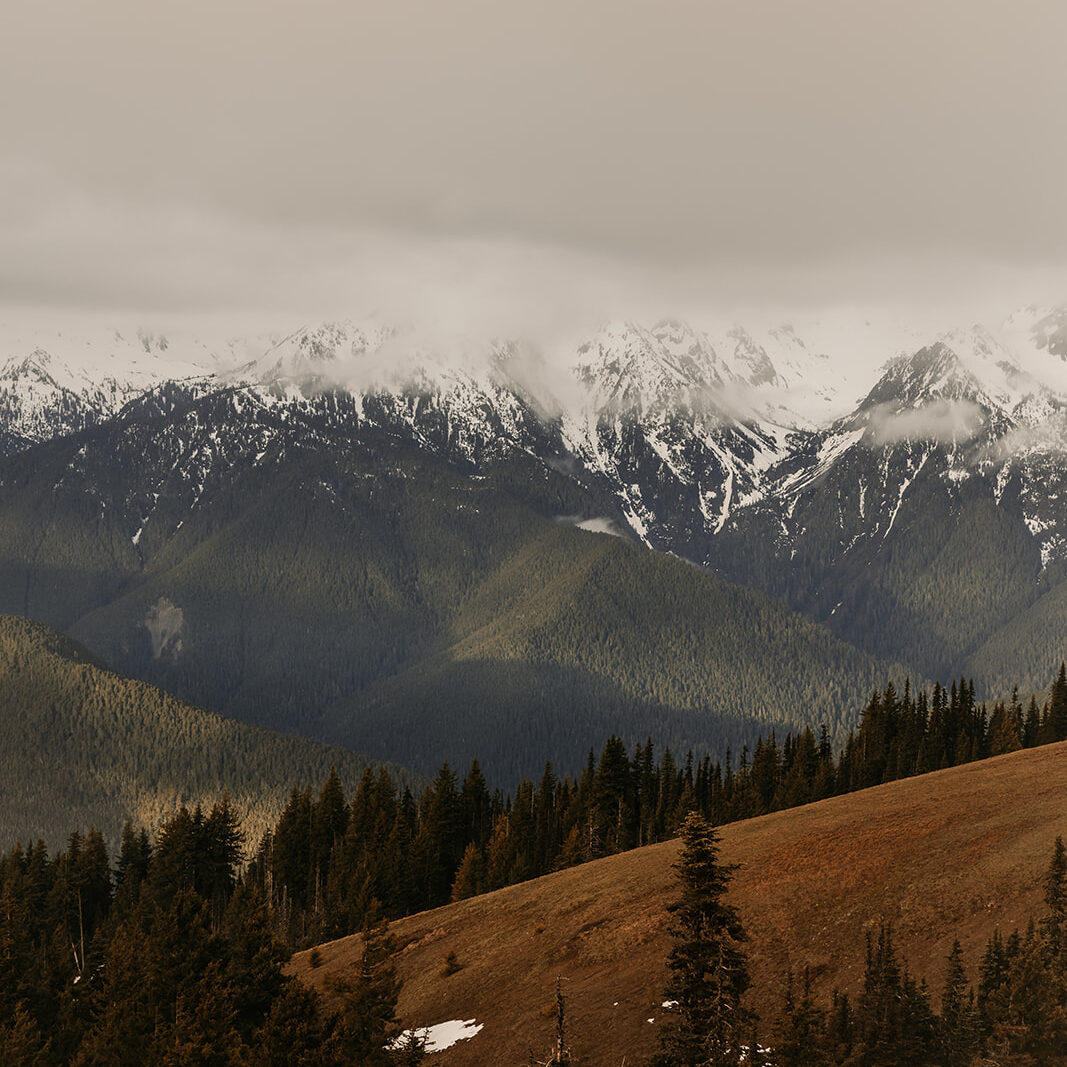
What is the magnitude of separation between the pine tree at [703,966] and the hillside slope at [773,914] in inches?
442

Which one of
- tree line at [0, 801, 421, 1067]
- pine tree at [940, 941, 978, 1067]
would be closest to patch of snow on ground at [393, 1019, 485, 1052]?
tree line at [0, 801, 421, 1067]

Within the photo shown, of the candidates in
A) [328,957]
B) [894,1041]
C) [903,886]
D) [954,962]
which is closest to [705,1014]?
[894,1041]

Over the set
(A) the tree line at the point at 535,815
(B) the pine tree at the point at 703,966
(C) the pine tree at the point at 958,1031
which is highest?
(A) the tree line at the point at 535,815

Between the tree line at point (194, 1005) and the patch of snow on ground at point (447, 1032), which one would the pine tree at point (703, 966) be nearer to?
the tree line at point (194, 1005)

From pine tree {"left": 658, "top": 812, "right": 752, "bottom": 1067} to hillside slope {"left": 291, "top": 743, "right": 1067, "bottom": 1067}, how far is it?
1123cm

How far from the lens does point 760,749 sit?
538ft

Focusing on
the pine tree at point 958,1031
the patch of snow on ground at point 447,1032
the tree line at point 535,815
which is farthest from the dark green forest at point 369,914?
the patch of snow on ground at point 447,1032

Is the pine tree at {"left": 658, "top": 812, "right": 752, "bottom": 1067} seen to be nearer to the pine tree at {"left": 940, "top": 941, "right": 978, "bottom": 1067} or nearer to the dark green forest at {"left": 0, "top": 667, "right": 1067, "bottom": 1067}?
the dark green forest at {"left": 0, "top": 667, "right": 1067, "bottom": 1067}

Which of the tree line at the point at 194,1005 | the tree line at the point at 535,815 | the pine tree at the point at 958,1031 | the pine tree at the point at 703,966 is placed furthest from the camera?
the tree line at the point at 535,815

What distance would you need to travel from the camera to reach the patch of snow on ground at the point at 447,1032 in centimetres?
7006

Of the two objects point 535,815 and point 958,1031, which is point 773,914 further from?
point 535,815

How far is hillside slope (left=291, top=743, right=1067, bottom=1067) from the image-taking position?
67.1 m

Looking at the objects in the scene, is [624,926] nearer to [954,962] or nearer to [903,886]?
[903,886]

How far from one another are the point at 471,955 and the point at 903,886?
26070mm
